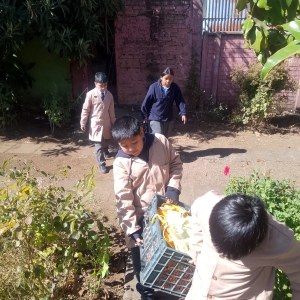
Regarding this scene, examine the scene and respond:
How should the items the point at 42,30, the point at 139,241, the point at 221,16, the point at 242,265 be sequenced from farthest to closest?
1. the point at 221,16
2. the point at 42,30
3. the point at 139,241
4. the point at 242,265

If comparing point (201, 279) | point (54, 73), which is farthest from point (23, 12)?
point (201, 279)

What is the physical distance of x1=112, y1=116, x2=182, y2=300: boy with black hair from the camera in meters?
2.29

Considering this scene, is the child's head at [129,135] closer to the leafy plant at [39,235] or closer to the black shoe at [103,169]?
the leafy plant at [39,235]

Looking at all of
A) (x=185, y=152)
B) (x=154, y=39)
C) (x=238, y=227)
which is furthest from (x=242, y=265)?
(x=154, y=39)

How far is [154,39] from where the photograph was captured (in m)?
8.43

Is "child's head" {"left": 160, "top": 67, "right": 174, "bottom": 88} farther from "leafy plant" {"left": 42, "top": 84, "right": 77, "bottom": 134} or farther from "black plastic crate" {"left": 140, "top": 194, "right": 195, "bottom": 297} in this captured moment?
"black plastic crate" {"left": 140, "top": 194, "right": 195, "bottom": 297}

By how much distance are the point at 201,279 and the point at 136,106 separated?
750 centimetres

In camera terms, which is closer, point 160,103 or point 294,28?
point 294,28

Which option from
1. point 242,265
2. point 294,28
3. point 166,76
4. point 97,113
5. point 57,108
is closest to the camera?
point 294,28

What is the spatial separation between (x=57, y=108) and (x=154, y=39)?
3162mm

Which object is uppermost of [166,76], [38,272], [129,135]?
[166,76]

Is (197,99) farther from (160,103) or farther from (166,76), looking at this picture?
(166,76)

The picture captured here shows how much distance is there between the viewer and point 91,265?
3148mm

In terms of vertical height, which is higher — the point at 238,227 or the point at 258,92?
the point at 238,227
